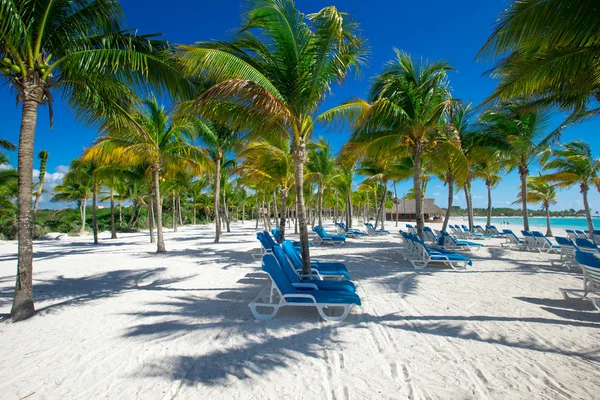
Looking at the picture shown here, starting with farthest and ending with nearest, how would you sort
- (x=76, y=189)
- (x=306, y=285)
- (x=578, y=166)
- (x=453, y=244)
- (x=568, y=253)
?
(x=76, y=189)
(x=578, y=166)
(x=453, y=244)
(x=568, y=253)
(x=306, y=285)

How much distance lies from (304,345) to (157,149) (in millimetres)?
9366

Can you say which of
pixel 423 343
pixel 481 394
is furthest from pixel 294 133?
pixel 481 394

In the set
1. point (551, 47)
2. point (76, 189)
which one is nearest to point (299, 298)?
point (551, 47)

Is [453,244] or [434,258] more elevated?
[434,258]

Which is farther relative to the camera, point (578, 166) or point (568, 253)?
point (578, 166)

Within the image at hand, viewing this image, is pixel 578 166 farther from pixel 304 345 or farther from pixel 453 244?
pixel 304 345

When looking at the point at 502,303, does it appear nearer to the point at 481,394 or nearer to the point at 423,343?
the point at 423,343

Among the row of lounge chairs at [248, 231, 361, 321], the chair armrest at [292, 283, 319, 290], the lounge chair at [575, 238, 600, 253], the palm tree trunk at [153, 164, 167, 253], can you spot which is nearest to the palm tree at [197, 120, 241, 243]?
the palm tree trunk at [153, 164, 167, 253]

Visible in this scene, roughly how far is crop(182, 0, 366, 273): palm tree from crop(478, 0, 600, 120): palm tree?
2782 mm

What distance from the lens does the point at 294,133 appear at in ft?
21.8

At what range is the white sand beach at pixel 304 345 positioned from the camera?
8.53 ft

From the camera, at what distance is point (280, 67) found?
6289 mm

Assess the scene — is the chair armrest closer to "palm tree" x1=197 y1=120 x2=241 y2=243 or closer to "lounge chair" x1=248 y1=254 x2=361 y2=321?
"lounge chair" x1=248 y1=254 x2=361 y2=321

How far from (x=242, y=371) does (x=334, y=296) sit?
178 centimetres
